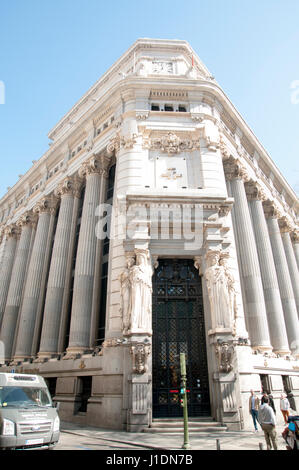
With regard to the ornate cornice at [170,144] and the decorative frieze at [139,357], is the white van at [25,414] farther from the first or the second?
the ornate cornice at [170,144]

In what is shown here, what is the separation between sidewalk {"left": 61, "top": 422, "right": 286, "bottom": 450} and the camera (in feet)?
37.3

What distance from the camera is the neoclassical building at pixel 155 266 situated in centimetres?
1680

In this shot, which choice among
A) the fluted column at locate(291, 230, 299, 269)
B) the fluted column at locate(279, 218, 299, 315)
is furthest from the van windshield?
the fluted column at locate(291, 230, 299, 269)

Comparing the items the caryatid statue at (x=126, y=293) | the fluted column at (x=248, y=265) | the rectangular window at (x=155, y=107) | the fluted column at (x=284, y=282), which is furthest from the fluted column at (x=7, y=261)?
the fluted column at (x=284, y=282)

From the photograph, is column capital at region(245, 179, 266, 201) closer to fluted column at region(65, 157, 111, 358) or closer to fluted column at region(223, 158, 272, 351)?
fluted column at region(223, 158, 272, 351)

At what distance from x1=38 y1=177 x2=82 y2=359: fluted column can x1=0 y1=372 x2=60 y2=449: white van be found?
12.9m

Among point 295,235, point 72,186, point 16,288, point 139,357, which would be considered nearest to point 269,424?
point 139,357

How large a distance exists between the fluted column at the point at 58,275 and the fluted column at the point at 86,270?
300cm

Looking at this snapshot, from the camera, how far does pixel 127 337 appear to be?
16.6 m

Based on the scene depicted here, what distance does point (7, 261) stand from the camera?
1507 inches

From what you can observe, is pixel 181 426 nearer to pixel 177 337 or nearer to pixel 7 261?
pixel 177 337

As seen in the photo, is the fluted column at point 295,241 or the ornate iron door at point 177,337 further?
the fluted column at point 295,241
